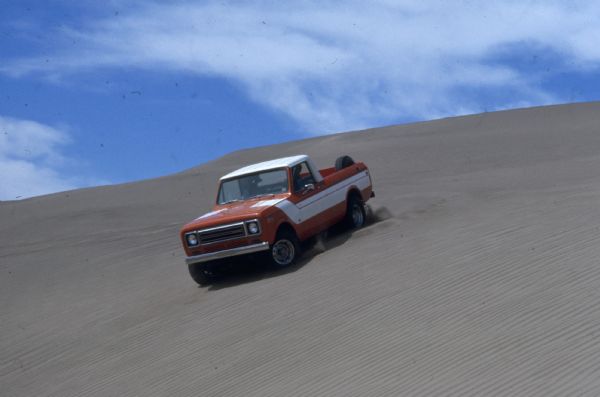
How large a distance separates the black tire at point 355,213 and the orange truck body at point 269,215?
0.40 feet

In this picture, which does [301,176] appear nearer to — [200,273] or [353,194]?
[353,194]

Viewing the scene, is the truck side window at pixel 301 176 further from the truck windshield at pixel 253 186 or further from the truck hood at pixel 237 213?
the truck hood at pixel 237 213

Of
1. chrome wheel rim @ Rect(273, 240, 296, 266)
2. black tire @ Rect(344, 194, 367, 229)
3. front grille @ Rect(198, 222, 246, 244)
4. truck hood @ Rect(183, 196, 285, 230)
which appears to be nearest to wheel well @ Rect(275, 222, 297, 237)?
chrome wheel rim @ Rect(273, 240, 296, 266)

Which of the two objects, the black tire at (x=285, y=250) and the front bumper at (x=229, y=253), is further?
the black tire at (x=285, y=250)

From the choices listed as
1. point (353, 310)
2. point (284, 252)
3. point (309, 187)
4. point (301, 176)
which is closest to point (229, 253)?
point (284, 252)

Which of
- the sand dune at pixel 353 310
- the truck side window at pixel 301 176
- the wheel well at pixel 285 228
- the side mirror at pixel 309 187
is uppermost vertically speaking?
the truck side window at pixel 301 176

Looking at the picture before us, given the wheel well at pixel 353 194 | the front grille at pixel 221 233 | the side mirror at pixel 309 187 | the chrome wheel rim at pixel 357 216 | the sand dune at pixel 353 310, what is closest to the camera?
the sand dune at pixel 353 310

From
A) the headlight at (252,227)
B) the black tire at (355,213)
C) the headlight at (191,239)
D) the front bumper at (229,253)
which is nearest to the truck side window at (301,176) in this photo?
the black tire at (355,213)

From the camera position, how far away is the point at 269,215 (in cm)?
1177

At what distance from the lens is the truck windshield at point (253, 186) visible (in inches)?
514

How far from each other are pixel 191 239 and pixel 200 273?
2.09 ft

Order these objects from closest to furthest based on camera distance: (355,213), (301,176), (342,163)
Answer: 1. (301,176)
2. (355,213)
3. (342,163)

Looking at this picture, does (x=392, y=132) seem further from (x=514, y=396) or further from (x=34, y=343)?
(x=514, y=396)

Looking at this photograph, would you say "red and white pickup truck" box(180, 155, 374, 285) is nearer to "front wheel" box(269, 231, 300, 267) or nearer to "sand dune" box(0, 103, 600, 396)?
"front wheel" box(269, 231, 300, 267)
